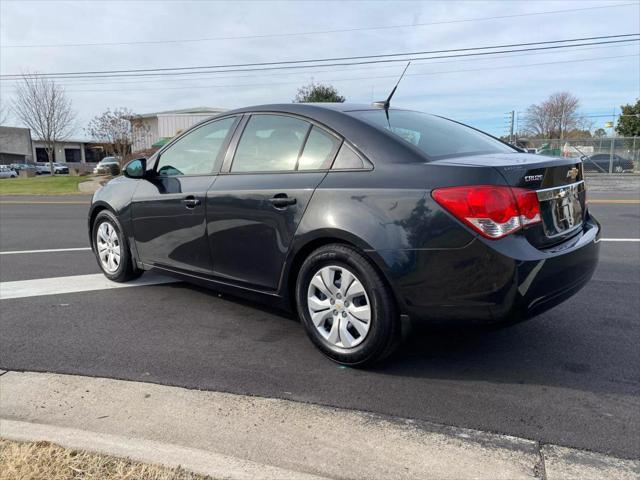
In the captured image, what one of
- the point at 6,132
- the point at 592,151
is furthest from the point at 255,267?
the point at 6,132

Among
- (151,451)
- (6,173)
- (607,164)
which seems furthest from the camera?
(6,173)

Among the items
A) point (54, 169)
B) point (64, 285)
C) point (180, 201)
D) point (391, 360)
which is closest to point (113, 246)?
point (64, 285)

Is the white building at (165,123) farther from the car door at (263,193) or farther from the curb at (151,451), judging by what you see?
the curb at (151,451)

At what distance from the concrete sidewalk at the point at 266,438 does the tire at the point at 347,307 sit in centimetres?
48

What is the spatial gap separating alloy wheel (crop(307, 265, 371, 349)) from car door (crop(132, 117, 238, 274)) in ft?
3.80

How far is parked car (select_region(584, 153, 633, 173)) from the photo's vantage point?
28.1 m

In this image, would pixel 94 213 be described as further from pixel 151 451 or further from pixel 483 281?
pixel 483 281

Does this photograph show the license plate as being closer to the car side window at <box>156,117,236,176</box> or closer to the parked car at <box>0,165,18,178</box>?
the car side window at <box>156,117,236,176</box>

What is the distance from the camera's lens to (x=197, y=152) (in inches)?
180

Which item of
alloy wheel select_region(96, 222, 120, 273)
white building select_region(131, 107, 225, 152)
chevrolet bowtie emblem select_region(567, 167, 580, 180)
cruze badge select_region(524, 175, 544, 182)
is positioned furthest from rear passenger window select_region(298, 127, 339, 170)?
white building select_region(131, 107, 225, 152)

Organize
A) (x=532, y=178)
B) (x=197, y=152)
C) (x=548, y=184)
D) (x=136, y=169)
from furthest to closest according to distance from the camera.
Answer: (x=136, y=169) → (x=197, y=152) → (x=548, y=184) → (x=532, y=178)

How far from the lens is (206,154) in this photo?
14.6 ft

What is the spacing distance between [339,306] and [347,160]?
0.92 meters

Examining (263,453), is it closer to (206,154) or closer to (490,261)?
(490,261)
